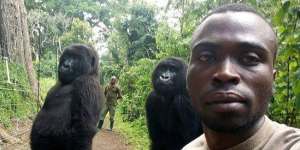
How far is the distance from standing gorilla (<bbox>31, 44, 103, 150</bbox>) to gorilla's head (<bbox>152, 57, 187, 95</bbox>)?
0.79 meters

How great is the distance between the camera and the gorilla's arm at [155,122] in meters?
5.59

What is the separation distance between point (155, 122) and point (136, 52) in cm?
1257

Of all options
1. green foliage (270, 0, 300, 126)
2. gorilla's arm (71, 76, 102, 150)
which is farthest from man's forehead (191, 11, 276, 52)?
gorilla's arm (71, 76, 102, 150)

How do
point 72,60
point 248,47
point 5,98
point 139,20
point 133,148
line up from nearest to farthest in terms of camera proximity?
point 248,47
point 72,60
point 5,98
point 133,148
point 139,20

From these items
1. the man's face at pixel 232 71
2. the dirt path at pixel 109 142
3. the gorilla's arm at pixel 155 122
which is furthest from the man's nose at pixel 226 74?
the dirt path at pixel 109 142

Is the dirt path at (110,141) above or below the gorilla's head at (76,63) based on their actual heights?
below

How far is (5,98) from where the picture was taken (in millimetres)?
9250

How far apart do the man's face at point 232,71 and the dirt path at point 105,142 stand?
7.69m

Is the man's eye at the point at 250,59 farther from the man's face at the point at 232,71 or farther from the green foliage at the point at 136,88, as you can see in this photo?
the green foliage at the point at 136,88

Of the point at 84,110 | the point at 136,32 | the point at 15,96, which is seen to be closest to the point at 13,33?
the point at 15,96

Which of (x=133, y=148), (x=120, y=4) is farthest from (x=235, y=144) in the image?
(x=120, y=4)

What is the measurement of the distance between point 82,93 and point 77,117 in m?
0.31

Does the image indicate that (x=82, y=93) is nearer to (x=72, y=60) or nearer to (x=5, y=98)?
(x=72, y=60)

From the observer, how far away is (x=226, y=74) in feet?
4.14
